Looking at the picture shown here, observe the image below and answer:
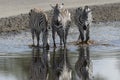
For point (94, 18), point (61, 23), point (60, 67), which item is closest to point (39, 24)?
point (61, 23)

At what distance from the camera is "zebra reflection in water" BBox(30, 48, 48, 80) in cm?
1634

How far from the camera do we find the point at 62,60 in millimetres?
19062

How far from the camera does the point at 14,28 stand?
93.2ft

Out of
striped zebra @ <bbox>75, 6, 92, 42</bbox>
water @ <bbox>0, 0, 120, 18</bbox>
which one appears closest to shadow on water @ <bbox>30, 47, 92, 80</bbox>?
striped zebra @ <bbox>75, 6, 92, 42</bbox>

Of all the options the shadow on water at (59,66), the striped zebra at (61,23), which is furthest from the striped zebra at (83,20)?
the shadow on water at (59,66)

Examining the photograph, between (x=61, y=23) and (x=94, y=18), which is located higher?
(x=94, y=18)

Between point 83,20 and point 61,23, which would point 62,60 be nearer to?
point 61,23

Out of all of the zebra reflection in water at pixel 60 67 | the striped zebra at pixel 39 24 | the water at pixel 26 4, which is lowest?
the zebra reflection in water at pixel 60 67

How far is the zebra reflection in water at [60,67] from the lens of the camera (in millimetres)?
16183

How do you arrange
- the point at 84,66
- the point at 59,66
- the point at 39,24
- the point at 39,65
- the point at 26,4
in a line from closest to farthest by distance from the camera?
the point at 84,66, the point at 59,66, the point at 39,65, the point at 39,24, the point at 26,4

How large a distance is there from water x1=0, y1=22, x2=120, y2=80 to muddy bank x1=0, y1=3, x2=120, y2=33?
3109 mm

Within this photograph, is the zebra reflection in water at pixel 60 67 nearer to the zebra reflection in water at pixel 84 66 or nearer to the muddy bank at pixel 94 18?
the zebra reflection in water at pixel 84 66

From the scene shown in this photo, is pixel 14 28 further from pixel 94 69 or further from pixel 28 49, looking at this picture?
pixel 94 69

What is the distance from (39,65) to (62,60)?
45.9 inches
